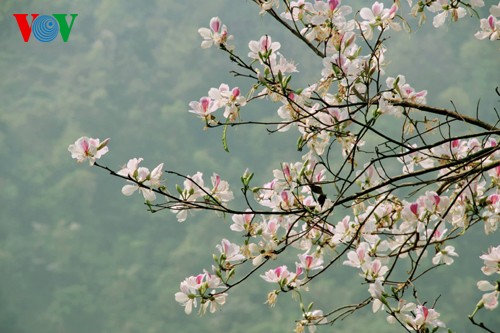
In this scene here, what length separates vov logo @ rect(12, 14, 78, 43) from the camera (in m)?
7.33

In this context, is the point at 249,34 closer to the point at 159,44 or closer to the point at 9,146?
the point at 159,44

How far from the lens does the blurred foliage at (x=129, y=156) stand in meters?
5.98

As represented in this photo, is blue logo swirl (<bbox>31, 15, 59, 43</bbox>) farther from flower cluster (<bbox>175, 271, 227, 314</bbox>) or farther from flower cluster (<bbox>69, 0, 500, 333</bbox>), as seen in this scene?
flower cluster (<bbox>175, 271, 227, 314</bbox>)

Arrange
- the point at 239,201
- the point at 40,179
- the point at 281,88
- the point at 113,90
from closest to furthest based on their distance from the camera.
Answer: the point at 281,88 < the point at 239,201 < the point at 40,179 < the point at 113,90

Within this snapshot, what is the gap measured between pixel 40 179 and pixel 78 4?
2.07 m

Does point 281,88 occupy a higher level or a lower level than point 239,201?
lower

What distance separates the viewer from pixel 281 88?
1.25 meters

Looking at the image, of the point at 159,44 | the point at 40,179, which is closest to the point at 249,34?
the point at 159,44

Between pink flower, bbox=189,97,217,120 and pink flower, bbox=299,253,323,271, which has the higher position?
pink flower, bbox=189,97,217,120

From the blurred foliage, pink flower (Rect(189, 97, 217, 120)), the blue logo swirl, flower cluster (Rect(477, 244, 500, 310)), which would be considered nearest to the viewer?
flower cluster (Rect(477, 244, 500, 310))

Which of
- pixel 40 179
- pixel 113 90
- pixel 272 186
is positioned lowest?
pixel 272 186

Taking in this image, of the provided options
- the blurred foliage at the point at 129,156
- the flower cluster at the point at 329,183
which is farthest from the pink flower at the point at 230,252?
the blurred foliage at the point at 129,156

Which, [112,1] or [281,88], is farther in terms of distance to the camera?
[112,1]

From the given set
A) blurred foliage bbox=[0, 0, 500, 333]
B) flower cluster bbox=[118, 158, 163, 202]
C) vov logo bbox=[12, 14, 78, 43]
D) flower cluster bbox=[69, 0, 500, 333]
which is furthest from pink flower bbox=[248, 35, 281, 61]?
vov logo bbox=[12, 14, 78, 43]
